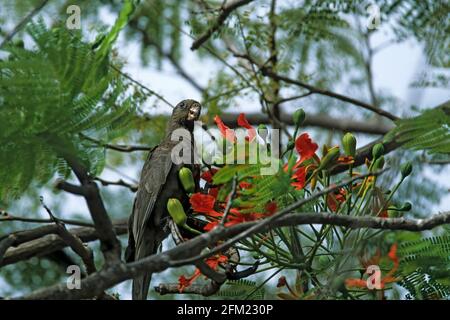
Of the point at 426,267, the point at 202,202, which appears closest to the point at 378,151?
the point at 426,267

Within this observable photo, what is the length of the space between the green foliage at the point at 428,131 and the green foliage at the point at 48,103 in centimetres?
131

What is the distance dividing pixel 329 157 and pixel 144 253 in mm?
A: 1648

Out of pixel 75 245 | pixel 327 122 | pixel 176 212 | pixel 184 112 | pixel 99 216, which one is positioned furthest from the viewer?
pixel 327 122

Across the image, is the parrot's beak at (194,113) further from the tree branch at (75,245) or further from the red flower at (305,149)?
the tree branch at (75,245)

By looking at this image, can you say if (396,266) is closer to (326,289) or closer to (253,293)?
(326,289)

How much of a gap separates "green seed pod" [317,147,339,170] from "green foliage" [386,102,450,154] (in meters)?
0.28

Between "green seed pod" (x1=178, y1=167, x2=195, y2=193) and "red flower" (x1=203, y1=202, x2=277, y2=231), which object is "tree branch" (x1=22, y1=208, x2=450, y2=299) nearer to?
"red flower" (x1=203, y1=202, x2=277, y2=231)

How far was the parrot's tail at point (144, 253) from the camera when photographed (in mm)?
5102

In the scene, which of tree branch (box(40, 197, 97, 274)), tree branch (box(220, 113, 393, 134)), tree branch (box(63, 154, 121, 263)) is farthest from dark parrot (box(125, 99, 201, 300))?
tree branch (box(220, 113, 393, 134))

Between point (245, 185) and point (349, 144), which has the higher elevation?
point (349, 144)

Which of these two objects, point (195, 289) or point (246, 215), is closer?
point (246, 215)

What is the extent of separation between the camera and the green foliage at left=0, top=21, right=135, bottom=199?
335 cm

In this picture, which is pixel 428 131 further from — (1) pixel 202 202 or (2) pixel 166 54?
(2) pixel 166 54

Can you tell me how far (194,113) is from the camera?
239 inches
